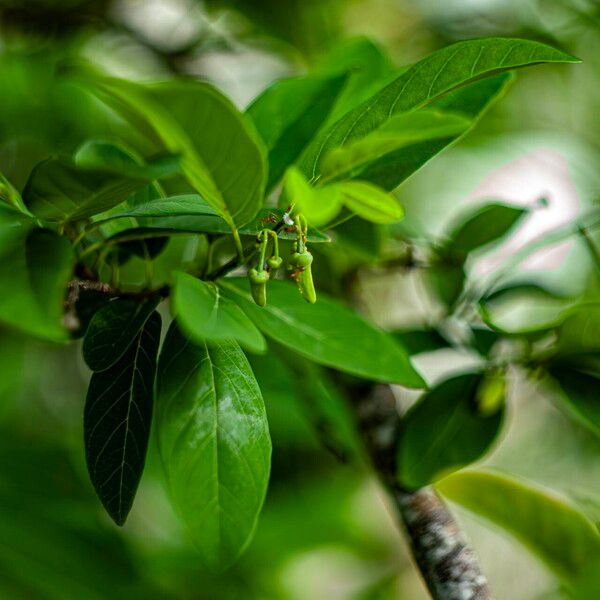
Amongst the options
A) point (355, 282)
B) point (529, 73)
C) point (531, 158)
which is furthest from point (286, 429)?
point (529, 73)

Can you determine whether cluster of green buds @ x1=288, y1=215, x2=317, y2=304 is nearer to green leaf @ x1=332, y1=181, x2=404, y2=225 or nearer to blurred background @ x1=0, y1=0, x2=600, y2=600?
green leaf @ x1=332, y1=181, x2=404, y2=225

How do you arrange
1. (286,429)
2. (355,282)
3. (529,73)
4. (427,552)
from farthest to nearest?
(529,73), (286,429), (355,282), (427,552)

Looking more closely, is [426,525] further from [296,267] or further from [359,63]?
[359,63]

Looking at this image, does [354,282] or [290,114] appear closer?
[290,114]

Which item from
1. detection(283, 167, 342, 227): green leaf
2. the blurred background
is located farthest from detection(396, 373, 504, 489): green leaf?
detection(283, 167, 342, 227): green leaf

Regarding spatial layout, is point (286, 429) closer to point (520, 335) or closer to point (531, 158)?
point (520, 335)

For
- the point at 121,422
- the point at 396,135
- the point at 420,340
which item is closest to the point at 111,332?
the point at 121,422

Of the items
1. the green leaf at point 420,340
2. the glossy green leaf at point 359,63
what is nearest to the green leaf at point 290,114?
the glossy green leaf at point 359,63
